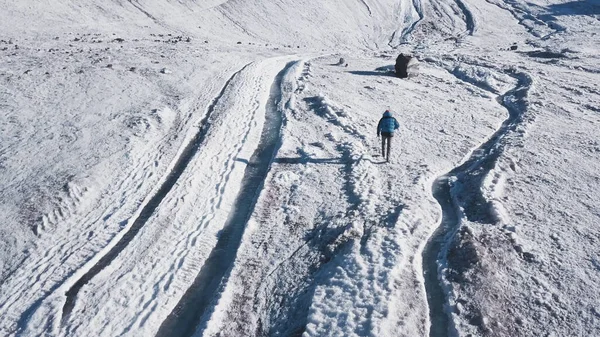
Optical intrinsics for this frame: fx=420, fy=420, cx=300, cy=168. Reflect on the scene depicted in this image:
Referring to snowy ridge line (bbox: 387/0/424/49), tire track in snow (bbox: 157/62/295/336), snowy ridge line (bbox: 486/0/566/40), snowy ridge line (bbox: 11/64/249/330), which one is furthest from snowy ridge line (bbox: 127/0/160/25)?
snowy ridge line (bbox: 486/0/566/40)

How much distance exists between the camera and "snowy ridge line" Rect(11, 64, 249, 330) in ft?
28.0

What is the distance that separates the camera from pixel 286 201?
12219mm

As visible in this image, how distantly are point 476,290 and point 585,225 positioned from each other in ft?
14.3

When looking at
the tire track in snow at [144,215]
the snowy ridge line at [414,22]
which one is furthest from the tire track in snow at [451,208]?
the snowy ridge line at [414,22]

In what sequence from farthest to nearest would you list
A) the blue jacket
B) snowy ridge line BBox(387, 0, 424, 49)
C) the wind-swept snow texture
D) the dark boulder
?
1. snowy ridge line BBox(387, 0, 424, 49)
2. the dark boulder
3. the blue jacket
4. the wind-swept snow texture

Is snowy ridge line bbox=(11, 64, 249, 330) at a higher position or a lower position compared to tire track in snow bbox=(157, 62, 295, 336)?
lower

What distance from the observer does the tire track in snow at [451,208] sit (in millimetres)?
8625

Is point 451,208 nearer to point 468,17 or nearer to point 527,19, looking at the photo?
point 468,17

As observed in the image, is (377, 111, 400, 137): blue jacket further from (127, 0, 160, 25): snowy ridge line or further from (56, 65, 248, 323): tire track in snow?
(127, 0, 160, 25): snowy ridge line

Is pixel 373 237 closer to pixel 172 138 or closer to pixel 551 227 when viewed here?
pixel 551 227

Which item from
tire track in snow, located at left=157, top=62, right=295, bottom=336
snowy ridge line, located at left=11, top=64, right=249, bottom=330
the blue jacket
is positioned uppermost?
the blue jacket

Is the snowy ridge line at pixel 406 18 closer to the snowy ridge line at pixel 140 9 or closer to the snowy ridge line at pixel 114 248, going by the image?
the snowy ridge line at pixel 140 9

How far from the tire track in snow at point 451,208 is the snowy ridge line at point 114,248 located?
7.24 meters

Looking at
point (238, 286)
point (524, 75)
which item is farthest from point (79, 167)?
point (524, 75)
